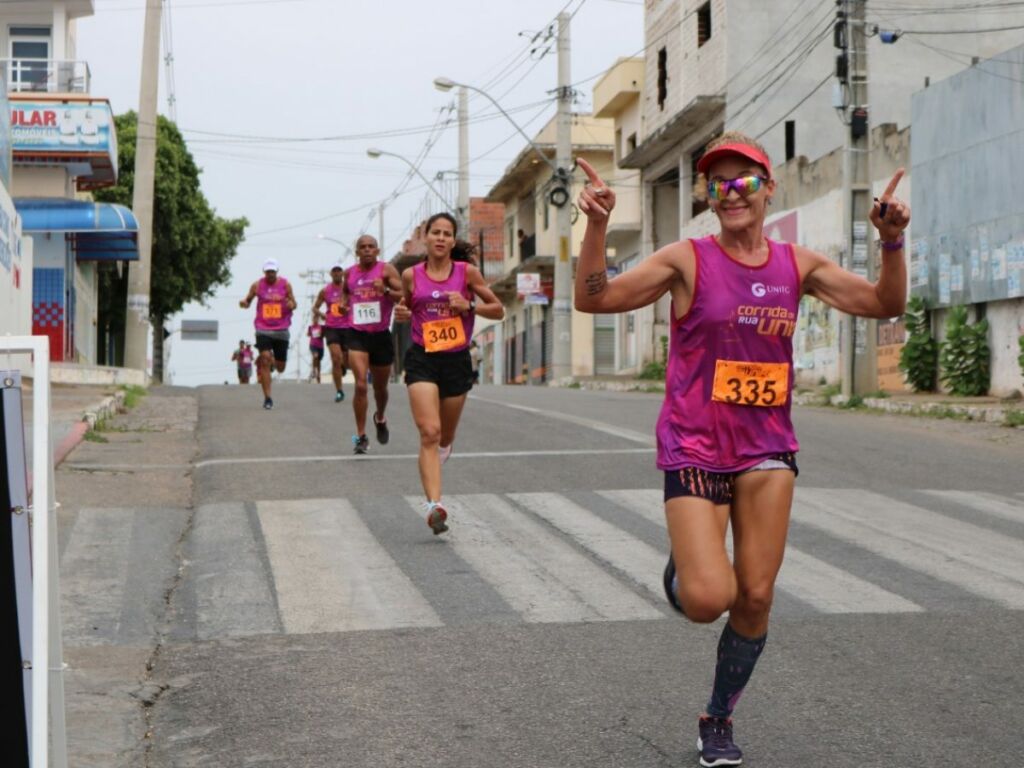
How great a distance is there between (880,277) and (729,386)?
0.66 m

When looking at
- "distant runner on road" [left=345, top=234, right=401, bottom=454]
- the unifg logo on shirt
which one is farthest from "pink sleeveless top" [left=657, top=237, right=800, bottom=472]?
"distant runner on road" [left=345, top=234, right=401, bottom=454]

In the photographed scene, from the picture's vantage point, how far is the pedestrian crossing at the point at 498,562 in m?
8.20

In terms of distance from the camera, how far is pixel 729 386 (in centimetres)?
547

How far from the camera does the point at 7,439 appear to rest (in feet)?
14.4

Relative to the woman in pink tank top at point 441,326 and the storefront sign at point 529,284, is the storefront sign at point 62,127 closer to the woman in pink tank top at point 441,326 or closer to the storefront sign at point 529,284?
the storefront sign at point 529,284

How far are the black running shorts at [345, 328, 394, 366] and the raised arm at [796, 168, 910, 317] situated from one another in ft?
31.2

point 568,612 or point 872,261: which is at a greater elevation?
point 872,261

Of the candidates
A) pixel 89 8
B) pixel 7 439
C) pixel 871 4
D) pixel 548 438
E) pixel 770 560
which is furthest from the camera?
pixel 89 8

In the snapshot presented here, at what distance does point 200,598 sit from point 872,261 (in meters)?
19.7

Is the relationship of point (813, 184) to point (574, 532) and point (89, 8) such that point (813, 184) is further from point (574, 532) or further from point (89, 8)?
point (574, 532)

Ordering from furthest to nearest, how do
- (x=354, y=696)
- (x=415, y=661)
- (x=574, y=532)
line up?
(x=574, y=532), (x=415, y=661), (x=354, y=696)

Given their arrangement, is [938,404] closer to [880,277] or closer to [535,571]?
[535,571]

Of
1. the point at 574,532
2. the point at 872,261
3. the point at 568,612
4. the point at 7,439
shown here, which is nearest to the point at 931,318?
the point at 872,261

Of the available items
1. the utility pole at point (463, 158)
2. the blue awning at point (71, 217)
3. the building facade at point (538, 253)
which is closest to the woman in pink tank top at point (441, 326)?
the blue awning at point (71, 217)
